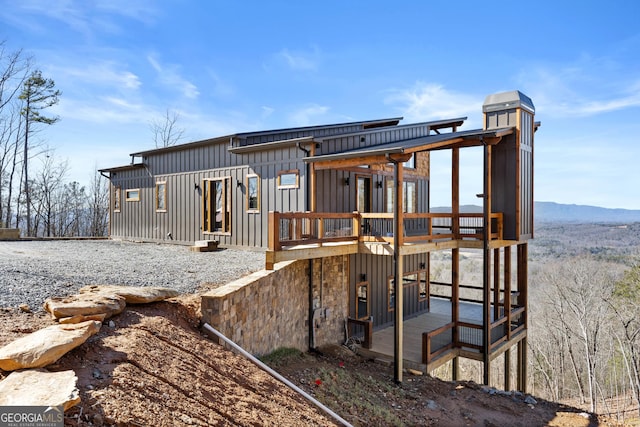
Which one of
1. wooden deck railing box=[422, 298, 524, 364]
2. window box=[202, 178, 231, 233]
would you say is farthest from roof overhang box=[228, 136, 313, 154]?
wooden deck railing box=[422, 298, 524, 364]

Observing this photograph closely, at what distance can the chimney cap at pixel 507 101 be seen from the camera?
10.5 meters

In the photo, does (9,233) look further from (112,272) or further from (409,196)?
(409,196)

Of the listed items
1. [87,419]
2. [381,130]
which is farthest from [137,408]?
[381,130]

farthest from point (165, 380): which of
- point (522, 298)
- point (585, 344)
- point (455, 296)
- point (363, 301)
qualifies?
point (585, 344)

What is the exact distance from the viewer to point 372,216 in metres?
8.83

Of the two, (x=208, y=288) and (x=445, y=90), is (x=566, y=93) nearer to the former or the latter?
(x=445, y=90)

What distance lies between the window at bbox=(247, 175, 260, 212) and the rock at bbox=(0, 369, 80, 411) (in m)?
8.04

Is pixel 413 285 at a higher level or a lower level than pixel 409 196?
lower

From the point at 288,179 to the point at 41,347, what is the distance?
7.26 metres

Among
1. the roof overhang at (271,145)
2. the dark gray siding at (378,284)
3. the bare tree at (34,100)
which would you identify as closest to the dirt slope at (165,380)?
the roof overhang at (271,145)

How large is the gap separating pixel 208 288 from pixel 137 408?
376cm

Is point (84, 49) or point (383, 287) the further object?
point (84, 49)

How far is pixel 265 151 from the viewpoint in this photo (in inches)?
426

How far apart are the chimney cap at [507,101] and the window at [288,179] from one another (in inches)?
215
